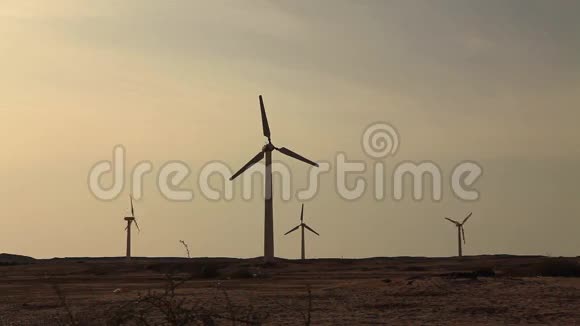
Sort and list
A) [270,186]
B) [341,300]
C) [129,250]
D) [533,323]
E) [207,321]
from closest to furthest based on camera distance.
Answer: [207,321] < [533,323] < [341,300] < [270,186] < [129,250]

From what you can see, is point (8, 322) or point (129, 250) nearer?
point (8, 322)

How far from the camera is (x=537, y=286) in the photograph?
113 ft

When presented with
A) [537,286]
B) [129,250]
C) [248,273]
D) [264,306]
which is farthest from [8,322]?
[129,250]

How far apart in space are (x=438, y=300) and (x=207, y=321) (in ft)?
65.0

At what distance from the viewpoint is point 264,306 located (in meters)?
30.8

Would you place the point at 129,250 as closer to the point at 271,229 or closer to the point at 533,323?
the point at 271,229

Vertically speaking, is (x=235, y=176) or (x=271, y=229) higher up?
(x=235, y=176)

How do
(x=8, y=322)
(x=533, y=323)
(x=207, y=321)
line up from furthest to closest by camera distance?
(x=8, y=322) → (x=533, y=323) → (x=207, y=321)

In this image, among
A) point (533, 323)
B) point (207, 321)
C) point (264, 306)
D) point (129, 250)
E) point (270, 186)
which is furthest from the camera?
point (129, 250)

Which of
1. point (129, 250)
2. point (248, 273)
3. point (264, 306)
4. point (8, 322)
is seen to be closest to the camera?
point (8, 322)

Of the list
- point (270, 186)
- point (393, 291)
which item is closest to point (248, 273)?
point (270, 186)

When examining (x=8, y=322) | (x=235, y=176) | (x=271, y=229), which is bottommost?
(x=8, y=322)

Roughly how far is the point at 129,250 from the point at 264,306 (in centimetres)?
10909

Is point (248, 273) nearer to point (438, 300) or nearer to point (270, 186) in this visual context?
point (270, 186)
